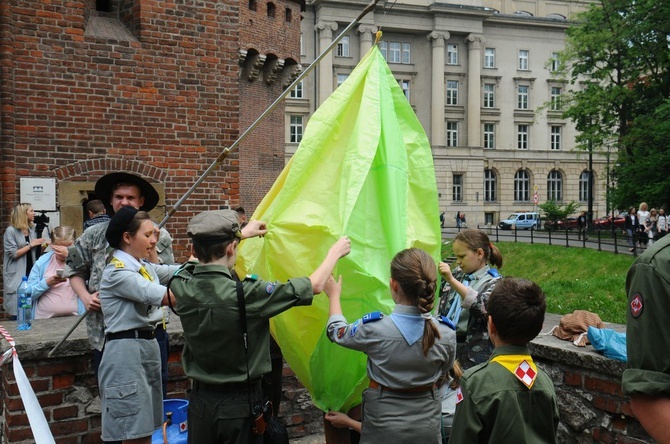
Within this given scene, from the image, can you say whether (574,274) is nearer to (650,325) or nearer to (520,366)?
(520,366)

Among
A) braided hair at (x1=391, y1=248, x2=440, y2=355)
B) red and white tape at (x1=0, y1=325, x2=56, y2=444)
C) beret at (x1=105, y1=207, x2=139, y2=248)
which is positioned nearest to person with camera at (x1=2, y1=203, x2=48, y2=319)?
red and white tape at (x1=0, y1=325, x2=56, y2=444)

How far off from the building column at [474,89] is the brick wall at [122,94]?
46.7m

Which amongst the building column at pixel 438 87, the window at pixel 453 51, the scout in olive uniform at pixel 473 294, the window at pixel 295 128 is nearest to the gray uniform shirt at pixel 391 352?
the scout in olive uniform at pixel 473 294

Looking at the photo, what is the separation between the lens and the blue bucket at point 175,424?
3631 millimetres

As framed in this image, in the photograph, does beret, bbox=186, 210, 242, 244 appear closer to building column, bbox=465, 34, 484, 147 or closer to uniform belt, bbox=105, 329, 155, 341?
uniform belt, bbox=105, 329, 155, 341

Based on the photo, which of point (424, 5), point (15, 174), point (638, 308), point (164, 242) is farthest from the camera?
point (424, 5)

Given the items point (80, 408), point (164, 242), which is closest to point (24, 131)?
point (164, 242)

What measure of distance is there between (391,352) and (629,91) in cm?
2610

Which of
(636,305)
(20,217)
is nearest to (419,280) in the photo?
(636,305)

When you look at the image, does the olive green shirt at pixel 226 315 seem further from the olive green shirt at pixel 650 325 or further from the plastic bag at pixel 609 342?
the plastic bag at pixel 609 342

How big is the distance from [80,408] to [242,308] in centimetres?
187

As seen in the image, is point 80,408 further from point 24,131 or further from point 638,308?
point 24,131

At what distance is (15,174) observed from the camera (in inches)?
314

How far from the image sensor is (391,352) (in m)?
2.89
